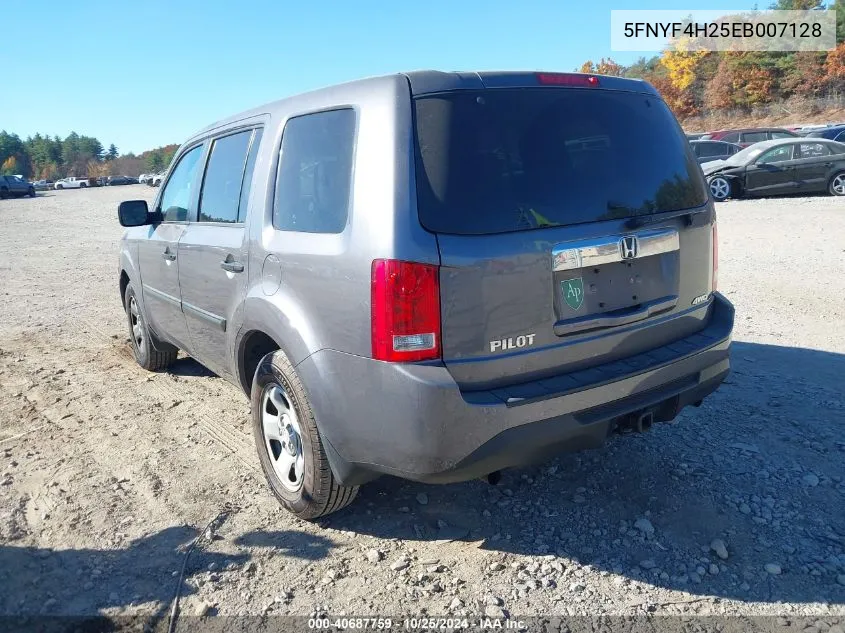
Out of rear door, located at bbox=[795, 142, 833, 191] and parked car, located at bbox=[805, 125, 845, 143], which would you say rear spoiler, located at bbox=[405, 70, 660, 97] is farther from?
parked car, located at bbox=[805, 125, 845, 143]

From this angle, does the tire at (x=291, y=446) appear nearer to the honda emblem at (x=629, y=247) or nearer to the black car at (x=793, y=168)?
the honda emblem at (x=629, y=247)

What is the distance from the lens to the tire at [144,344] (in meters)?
5.68

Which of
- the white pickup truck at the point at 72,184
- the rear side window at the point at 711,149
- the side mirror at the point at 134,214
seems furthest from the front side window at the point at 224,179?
the white pickup truck at the point at 72,184

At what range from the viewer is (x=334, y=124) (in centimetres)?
305

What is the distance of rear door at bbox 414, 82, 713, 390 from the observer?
257 centimetres

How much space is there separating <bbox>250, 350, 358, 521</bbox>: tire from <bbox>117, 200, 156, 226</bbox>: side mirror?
7.21ft

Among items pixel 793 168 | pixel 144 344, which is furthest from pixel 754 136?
pixel 144 344

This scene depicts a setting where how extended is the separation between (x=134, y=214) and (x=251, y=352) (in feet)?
6.52

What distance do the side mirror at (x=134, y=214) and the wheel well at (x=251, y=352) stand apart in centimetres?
192

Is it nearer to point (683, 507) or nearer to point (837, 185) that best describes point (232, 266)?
point (683, 507)

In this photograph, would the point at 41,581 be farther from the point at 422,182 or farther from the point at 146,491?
the point at 422,182

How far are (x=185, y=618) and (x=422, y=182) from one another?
197cm

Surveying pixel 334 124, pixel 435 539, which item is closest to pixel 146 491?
pixel 435 539

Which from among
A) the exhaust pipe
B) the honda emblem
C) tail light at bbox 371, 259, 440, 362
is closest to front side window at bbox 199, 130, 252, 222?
tail light at bbox 371, 259, 440, 362
